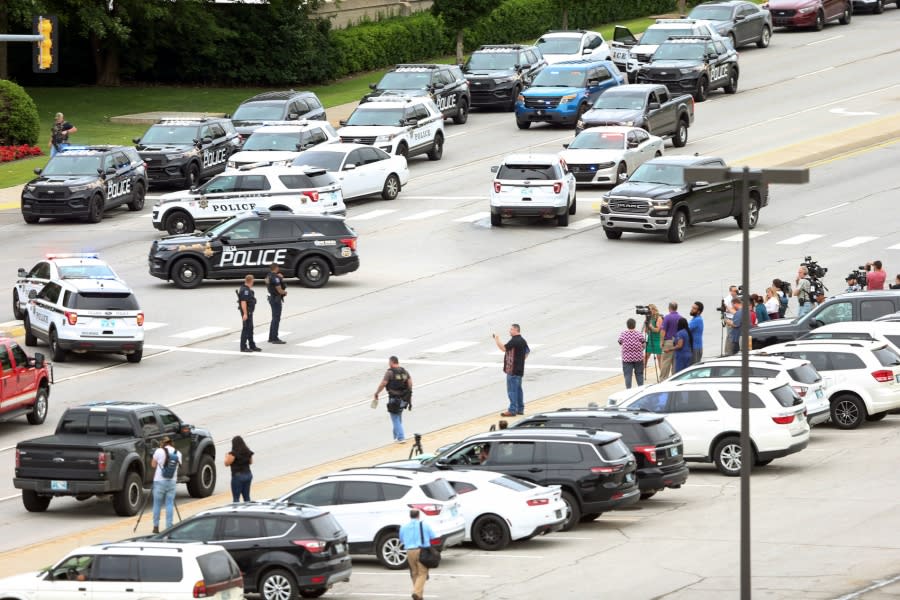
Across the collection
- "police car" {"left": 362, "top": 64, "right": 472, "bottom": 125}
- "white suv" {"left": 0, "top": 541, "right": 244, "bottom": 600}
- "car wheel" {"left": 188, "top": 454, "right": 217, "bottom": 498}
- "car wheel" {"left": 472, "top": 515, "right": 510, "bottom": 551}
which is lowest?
"car wheel" {"left": 188, "top": 454, "right": 217, "bottom": 498}

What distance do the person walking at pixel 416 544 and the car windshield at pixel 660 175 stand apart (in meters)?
24.6

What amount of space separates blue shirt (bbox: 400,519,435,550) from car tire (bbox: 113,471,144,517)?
6.36 m

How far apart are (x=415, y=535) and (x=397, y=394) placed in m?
8.90

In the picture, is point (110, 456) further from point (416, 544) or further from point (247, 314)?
point (247, 314)

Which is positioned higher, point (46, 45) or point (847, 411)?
A: point (46, 45)

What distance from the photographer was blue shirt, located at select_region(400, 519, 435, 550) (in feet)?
70.8

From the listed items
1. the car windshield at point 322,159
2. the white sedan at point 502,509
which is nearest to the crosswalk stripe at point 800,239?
the car windshield at point 322,159

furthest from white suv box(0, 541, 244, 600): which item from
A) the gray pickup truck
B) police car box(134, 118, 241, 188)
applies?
the gray pickup truck

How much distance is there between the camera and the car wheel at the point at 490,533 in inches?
960

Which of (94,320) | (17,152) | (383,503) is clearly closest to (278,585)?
(383,503)

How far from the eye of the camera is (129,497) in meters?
27.0

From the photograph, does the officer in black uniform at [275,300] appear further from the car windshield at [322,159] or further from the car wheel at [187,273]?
the car windshield at [322,159]

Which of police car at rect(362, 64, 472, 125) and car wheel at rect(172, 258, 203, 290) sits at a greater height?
police car at rect(362, 64, 472, 125)

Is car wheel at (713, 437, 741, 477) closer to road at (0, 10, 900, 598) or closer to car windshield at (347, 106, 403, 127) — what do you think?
road at (0, 10, 900, 598)
